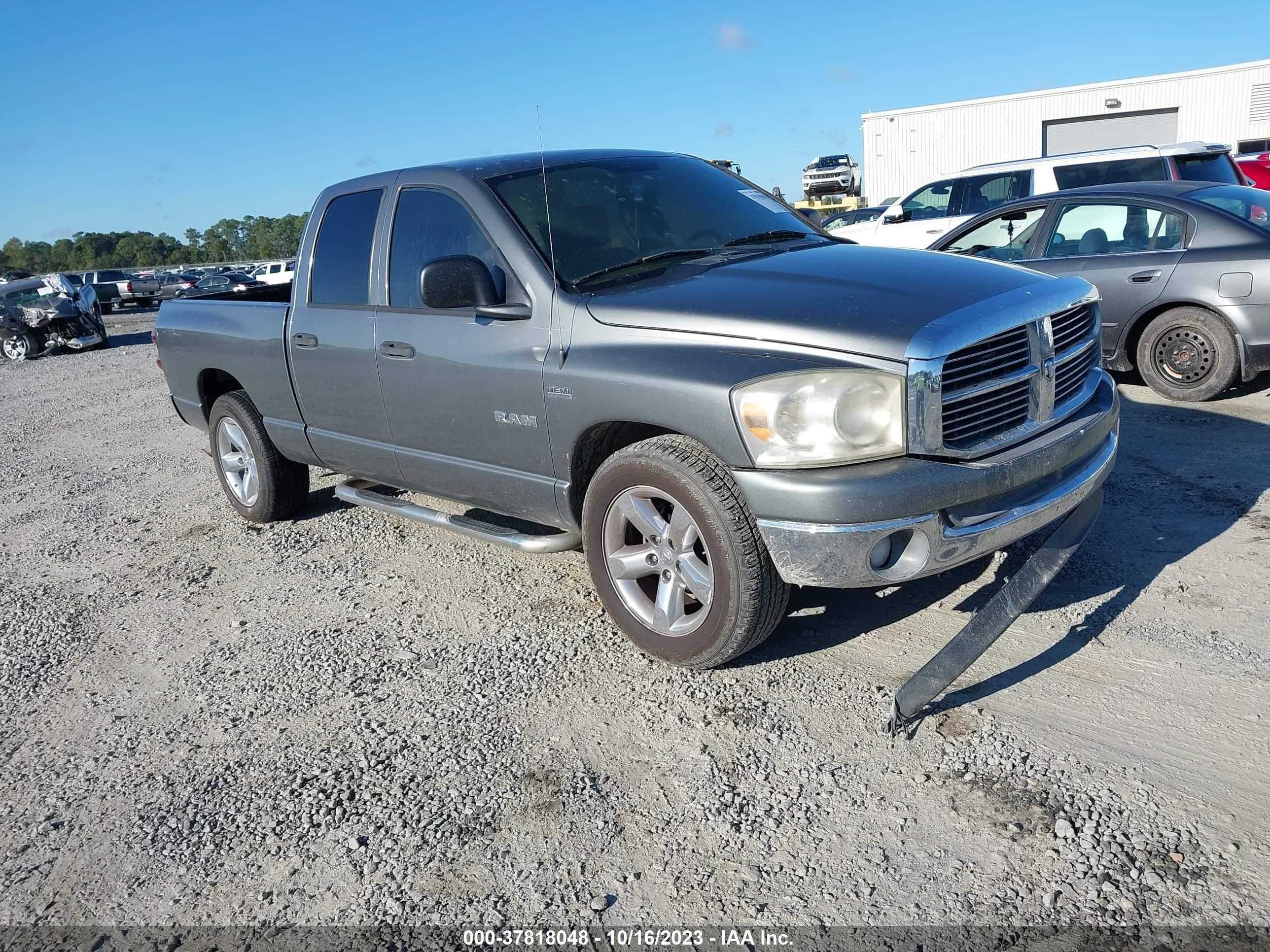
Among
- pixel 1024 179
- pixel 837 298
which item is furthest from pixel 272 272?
pixel 837 298

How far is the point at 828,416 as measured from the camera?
302 centimetres

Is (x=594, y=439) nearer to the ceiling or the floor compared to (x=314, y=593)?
nearer to the ceiling

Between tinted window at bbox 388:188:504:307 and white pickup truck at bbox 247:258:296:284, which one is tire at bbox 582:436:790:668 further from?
white pickup truck at bbox 247:258:296:284

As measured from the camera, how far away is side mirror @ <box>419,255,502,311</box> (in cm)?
380

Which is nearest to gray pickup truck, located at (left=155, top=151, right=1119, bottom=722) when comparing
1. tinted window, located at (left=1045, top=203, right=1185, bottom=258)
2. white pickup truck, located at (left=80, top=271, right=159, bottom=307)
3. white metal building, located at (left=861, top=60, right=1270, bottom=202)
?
tinted window, located at (left=1045, top=203, right=1185, bottom=258)

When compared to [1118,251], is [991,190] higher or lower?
higher

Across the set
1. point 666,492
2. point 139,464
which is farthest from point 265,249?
point 666,492

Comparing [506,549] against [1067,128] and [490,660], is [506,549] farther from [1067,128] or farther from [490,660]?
[1067,128]

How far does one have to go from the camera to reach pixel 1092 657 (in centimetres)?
345

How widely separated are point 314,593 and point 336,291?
1514 mm

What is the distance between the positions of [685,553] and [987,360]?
1.20 metres

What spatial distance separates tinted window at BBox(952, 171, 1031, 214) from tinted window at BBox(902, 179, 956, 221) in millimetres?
436

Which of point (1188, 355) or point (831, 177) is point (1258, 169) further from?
point (831, 177)

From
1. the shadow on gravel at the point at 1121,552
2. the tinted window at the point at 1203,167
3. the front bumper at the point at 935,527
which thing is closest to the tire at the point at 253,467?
the shadow on gravel at the point at 1121,552
